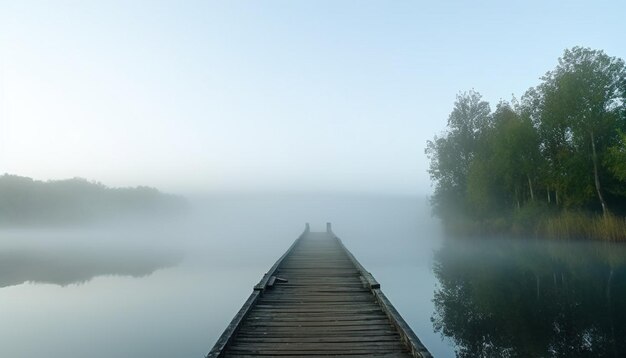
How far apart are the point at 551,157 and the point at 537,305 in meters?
24.9

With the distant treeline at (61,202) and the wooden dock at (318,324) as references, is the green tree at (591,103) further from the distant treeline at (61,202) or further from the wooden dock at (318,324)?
the distant treeline at (61,202)

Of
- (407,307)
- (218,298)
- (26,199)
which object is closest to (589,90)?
(407,307)

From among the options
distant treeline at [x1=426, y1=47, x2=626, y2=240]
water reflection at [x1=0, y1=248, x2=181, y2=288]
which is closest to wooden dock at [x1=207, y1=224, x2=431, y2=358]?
water reflection at [x1=0, y1=248, x2=181, y2=288]

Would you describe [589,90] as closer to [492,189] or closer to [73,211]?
[492,189]

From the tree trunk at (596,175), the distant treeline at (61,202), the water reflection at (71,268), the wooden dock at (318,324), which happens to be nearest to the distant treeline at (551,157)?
the tree trunk at (596,175)

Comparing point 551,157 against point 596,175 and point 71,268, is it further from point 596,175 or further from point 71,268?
point 71,268

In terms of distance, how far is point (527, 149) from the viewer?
33500 millimetres

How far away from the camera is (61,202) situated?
4493 inches

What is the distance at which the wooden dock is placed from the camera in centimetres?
628

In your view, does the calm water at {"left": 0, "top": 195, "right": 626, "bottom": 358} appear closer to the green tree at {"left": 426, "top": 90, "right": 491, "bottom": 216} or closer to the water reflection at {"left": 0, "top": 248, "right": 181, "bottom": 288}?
the water reflection at {"left": 0, "top": 248, "right": 181, "bottom": 288}

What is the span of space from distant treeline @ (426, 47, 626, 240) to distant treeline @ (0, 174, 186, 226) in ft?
348

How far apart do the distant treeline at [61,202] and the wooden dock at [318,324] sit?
370 ft

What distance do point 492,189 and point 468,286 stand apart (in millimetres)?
24265

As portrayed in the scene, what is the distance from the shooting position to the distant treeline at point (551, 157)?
27.7 meters
